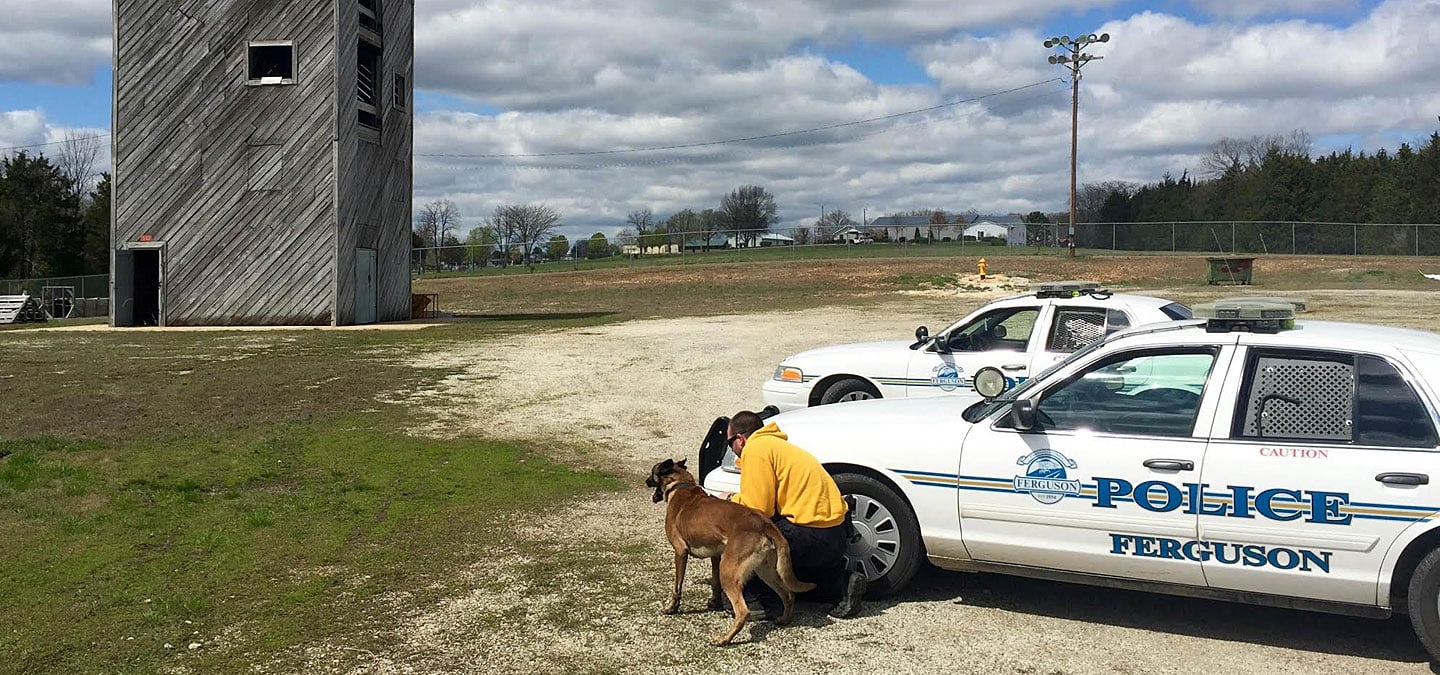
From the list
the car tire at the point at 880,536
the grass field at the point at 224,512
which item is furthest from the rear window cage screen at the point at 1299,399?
the grass field at the point at 224,512

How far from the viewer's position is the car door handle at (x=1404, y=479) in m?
4.86

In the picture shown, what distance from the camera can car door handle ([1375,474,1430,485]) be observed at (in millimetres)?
4855

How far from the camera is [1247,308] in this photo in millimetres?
5609

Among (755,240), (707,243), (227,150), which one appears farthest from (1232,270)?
(755,240)

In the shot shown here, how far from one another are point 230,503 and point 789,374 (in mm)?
5410

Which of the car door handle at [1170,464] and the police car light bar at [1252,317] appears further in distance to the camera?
the police car light bar at [1252,317]

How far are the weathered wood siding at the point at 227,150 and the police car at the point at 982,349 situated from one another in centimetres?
2131

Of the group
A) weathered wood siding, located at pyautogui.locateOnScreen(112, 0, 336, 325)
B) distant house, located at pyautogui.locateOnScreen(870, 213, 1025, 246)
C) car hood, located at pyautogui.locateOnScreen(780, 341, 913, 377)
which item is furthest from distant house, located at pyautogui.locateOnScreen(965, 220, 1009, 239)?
car hood, located at pyautogui.locateOnScreen(780, 341, 913, 377)

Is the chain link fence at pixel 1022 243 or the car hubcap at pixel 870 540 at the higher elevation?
the chain link fence at pixel 1022 243

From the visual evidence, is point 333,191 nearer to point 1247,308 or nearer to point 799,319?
point 799,319

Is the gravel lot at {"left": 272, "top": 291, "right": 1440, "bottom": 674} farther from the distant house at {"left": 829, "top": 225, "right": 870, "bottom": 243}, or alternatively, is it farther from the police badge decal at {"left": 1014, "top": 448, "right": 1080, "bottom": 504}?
the distant house at {"left": 829, "top": 225, "right": 870, "bottom": 243}

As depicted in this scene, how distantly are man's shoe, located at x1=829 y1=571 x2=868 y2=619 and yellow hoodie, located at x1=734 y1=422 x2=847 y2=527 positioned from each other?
32 cm

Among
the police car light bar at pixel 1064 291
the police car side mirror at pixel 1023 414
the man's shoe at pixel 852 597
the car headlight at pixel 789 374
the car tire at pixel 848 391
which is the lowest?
the man's shoe at pixel 852 597

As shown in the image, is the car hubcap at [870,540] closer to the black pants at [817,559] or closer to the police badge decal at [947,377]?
the black pants at [817,559]
